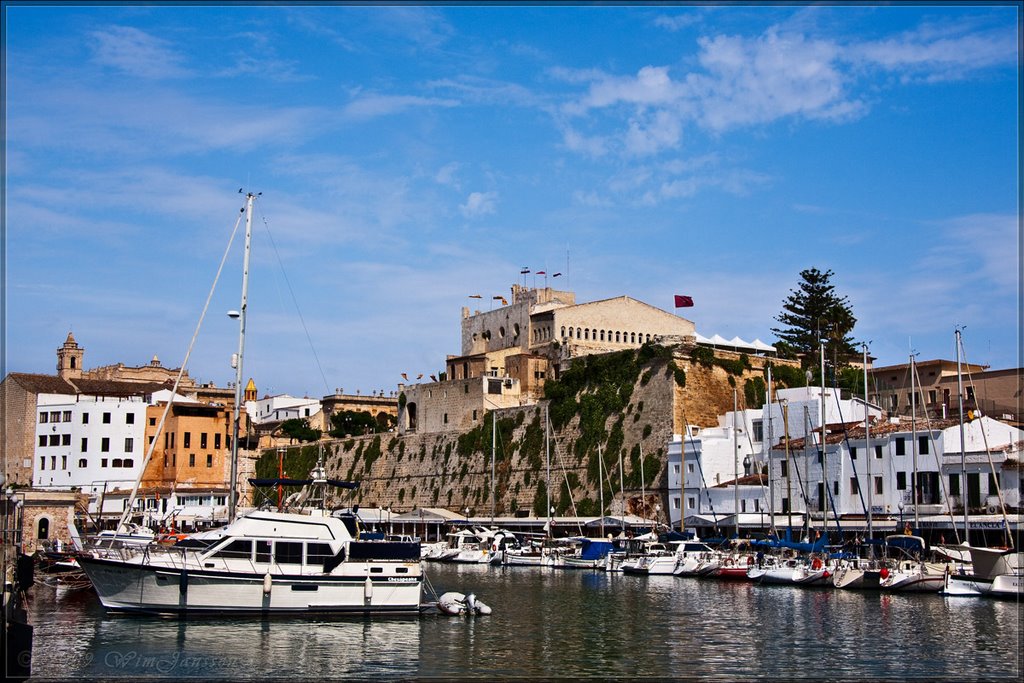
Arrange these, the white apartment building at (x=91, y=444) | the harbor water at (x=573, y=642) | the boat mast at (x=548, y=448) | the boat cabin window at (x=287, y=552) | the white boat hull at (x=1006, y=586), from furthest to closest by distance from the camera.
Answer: the white apartment building at (x=91, y=444) < the boat mast at (x=548, y=448) < the white boat hull at (x=1006, y=586) < the boat cabin window at (x=287, y=552) < the harbor water at (x=573, y=642)

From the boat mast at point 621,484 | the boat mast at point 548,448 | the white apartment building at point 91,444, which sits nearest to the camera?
the boat mast at point 621,484

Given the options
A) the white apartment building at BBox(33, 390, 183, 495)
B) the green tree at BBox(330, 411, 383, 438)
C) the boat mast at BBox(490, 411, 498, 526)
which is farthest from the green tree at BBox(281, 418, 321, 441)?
the boat mast at BBox(490, 411, 498, 526)

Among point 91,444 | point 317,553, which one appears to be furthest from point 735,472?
point 91,444

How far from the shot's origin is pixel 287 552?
88.7 ft

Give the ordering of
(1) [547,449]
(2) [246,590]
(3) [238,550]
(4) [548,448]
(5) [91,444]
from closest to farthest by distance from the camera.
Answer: (2) [246,590]
(3) [238,550]
(1) [547,449]
(4) [548,448]
(5) [91,444]

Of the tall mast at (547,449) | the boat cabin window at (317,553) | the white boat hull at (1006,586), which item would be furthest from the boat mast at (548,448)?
the boat cabin window at (317,553)

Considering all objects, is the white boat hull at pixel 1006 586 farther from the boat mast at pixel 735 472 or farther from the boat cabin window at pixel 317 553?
the boat cabin window at pixel 317 553

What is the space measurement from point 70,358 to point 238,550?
79776mm

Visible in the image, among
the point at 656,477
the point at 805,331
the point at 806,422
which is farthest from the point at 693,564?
the point at 805,331

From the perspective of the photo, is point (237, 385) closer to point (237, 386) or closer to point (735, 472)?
point (237, 386)

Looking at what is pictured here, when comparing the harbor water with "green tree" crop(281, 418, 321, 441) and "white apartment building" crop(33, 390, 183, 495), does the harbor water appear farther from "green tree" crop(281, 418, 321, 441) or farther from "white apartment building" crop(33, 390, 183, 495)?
"green tree" crop(281, 418, 321, 441)

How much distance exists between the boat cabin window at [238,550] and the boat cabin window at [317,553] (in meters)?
1.28

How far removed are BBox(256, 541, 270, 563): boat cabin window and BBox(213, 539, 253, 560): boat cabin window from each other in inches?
6.1

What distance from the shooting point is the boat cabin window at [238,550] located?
26844mm
